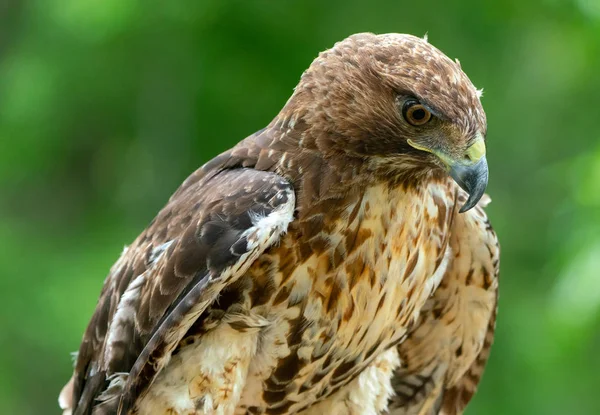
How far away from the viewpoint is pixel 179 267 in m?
3.67

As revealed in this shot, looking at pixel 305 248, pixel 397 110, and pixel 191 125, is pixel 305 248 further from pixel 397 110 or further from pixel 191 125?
pixel 191 125

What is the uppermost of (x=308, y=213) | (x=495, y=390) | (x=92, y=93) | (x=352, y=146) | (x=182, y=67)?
(x=352, y=146)

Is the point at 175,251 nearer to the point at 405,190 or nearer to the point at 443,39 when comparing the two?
the point at 405,190

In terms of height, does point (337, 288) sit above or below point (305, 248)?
below

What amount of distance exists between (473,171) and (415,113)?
29 centimetres

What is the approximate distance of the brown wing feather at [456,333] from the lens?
4371 millimetres

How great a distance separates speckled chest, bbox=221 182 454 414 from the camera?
3779 mm

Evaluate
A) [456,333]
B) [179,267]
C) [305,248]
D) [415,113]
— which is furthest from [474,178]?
[456,333]

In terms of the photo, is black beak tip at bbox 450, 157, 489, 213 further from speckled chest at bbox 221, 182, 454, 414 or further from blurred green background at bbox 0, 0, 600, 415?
blurred green background at bbox 0, 0, 600, 415

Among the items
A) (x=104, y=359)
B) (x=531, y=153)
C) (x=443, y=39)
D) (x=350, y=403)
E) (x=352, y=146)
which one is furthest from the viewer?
(x=531, y=153)

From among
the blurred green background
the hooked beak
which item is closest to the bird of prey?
the hooked beak

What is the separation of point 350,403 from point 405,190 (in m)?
1.14

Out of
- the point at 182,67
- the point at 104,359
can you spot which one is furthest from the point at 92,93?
the point at 104,359

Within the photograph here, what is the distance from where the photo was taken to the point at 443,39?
7.89 meters
